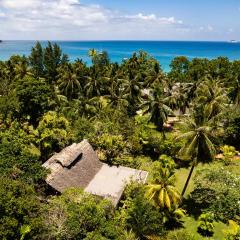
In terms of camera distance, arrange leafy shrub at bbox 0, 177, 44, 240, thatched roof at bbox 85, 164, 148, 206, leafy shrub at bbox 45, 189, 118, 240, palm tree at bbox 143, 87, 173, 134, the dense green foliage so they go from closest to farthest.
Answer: leafy shrub at bbox 0, 177, 44, 240
leafy shrub at bbox 45, 189, 118, 240
the dense green foliage
thatched roof at bbox 85, 164, 148, 206
palm tree at bbox 143, 87, 173, 134

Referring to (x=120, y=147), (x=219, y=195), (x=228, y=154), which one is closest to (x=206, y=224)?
(x=219, y=195)

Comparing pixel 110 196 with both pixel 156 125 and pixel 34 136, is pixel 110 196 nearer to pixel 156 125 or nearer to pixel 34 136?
pixel 34 136

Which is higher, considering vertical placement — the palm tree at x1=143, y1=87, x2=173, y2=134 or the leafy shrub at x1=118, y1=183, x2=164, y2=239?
the palm tree at x1=143, y1=87, x2=173, y2=134

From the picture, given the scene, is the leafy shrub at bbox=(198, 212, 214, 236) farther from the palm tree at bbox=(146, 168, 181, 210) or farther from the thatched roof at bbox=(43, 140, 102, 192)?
the thatched roof at bbox=(43, 140, 102, 192)

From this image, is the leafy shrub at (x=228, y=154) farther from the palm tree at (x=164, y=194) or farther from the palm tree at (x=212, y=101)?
the palm tree at (x=164, y=194)

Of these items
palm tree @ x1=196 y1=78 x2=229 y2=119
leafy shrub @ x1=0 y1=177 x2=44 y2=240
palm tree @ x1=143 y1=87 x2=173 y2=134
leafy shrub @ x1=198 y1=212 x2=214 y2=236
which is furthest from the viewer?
palm tree @ x1=196 y1=78 x2=229 y2=119

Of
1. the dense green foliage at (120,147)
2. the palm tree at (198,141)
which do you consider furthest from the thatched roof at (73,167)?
the palm tree at (198,141)

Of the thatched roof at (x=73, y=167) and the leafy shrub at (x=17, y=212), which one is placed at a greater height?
the leafy shrub at (x=17, y=212)

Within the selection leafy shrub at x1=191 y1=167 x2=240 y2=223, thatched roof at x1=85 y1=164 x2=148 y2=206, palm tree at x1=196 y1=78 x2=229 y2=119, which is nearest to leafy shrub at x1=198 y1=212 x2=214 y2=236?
leafy shrub at x1=191 y1=167 x2=240 y2=223
